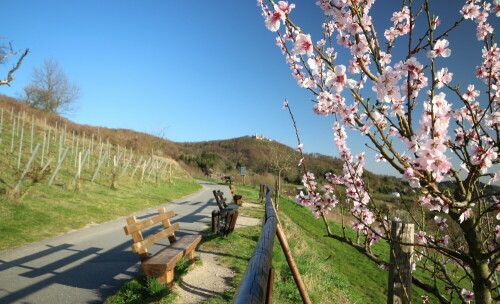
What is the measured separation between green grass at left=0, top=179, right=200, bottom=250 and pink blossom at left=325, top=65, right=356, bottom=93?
24.9ft

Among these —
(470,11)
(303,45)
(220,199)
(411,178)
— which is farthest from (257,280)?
(220,199)

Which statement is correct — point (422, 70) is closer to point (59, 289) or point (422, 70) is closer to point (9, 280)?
point (59, 289)

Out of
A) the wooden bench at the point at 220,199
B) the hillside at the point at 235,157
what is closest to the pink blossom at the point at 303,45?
the wooden bench at the point at 220,199

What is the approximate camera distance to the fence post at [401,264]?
253cm

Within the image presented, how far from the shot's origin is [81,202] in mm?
11797

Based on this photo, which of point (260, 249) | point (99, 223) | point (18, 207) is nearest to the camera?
point (260, 249)

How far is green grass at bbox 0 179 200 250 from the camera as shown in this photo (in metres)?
7.65

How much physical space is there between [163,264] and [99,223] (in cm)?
676

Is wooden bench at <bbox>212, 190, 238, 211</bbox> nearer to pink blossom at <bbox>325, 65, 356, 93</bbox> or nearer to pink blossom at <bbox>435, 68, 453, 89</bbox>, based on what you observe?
pink blossom at <bbox>325, 65, 356, 93</bbox>

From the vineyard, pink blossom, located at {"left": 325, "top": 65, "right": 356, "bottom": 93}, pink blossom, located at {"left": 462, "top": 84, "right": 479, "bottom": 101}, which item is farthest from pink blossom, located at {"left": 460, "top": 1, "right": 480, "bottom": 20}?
the vineyard

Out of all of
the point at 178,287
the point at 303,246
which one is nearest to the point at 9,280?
the point at 178,287

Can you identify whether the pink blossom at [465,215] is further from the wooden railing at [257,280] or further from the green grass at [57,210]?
the green grass at [57,210]

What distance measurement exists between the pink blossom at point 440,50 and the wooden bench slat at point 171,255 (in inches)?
156

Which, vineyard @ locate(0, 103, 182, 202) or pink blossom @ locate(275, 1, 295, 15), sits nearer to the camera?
pink blossom @ locate(275, 1, 295, 15)
